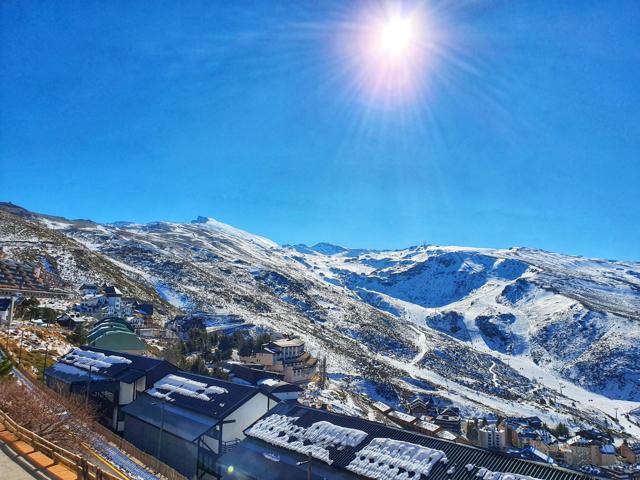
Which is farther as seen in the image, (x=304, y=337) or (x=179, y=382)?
(x=304, y=337)

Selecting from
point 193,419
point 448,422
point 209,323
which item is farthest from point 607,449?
point 209,323

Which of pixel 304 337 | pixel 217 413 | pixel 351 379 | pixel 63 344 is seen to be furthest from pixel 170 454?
pixel 304 337

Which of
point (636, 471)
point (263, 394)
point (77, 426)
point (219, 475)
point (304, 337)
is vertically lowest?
point (636, 471)

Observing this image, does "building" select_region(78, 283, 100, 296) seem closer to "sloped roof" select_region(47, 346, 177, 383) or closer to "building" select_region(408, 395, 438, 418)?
"sloped roof" select_region(47, 346, 177, 383)

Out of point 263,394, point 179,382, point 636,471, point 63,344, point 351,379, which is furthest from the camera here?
point 351,379

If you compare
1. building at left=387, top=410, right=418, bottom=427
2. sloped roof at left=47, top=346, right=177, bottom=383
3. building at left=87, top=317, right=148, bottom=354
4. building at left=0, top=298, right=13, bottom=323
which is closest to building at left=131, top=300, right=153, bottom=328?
building at left=0, top=298, right=13, bottom=323

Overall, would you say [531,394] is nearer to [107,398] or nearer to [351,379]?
[351,379]
